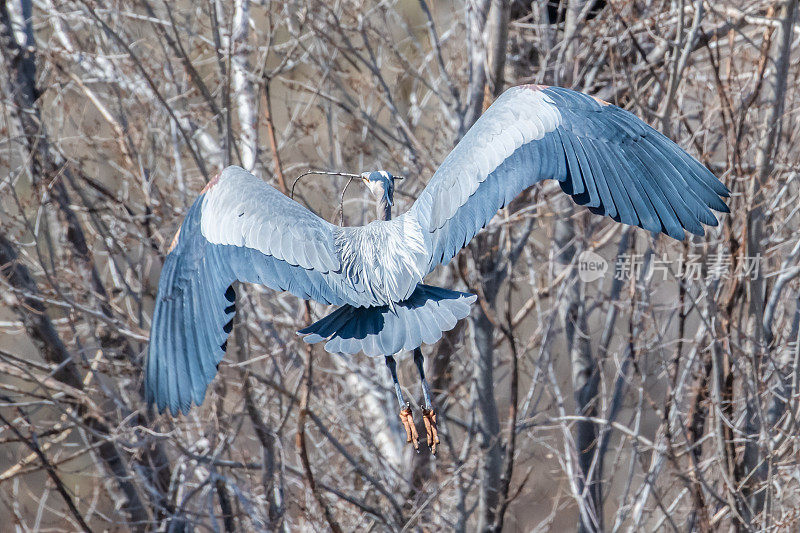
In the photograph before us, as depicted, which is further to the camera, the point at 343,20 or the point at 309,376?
the point at 343,20

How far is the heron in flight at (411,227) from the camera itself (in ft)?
10.4

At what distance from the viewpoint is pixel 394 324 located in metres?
3.07

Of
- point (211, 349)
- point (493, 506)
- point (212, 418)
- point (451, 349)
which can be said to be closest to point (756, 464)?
point (493, 506)

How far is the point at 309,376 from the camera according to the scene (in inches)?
187

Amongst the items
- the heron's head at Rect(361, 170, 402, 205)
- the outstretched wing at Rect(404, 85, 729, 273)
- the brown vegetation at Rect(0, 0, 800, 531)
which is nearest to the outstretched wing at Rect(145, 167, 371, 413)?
the heron's head at Rect(361, 170, 402, 205)

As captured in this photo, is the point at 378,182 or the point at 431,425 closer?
the point at 431,425

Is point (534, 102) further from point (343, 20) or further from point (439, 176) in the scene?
point (343, 20)

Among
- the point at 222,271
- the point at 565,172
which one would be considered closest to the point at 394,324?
the point at 222,271

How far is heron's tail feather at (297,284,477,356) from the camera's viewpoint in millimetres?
2969

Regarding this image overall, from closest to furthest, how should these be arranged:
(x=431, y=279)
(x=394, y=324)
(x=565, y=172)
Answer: (x=394, y=324) < (x=565, y=172) < (x=431, y=279)

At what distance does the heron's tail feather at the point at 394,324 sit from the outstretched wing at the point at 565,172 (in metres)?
0.13

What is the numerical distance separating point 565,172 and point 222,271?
4.15 feet

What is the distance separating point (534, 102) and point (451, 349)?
4382 mm

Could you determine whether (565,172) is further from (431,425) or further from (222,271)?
(222,271)
